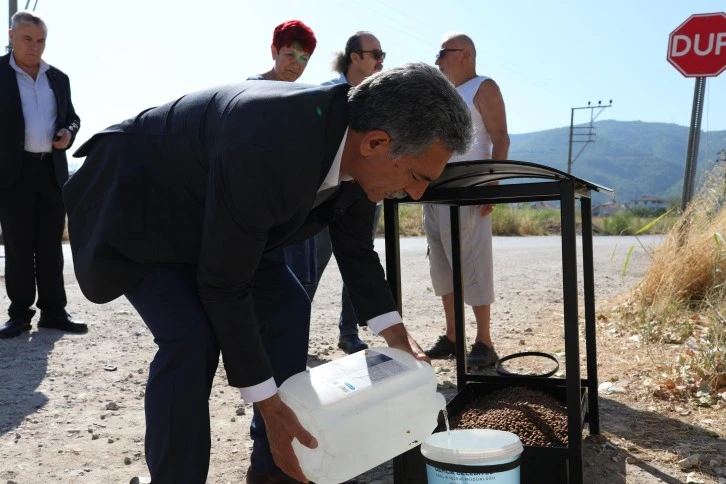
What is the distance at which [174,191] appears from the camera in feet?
7.86

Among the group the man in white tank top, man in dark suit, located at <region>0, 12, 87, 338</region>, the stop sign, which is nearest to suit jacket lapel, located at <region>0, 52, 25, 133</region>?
man in dark suit, located at <region>0, 12, 87, 338</region>

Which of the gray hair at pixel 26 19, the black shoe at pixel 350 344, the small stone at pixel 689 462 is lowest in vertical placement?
the small stone at pixel 689 462

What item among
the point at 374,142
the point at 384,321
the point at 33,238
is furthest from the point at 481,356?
the point at 33,238

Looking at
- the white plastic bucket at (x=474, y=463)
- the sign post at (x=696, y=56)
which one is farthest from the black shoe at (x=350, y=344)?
the sign post at (x=696, y=56)

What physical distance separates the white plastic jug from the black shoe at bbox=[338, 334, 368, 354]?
2.57 metres

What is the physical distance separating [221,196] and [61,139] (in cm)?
416

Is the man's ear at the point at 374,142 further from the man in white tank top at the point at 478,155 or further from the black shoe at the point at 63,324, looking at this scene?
the black shoe at the point at 63,324

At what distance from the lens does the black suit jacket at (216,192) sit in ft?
6.87

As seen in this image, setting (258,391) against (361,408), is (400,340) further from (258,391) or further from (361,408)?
(258,391)

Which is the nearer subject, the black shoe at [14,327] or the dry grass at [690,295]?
the dry grass at [690,295]

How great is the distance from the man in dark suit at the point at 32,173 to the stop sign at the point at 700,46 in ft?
21.3

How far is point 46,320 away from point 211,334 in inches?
161

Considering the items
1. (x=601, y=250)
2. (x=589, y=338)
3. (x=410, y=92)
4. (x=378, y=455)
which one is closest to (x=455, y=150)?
(x=410, y=92)

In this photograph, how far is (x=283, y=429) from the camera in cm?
229
